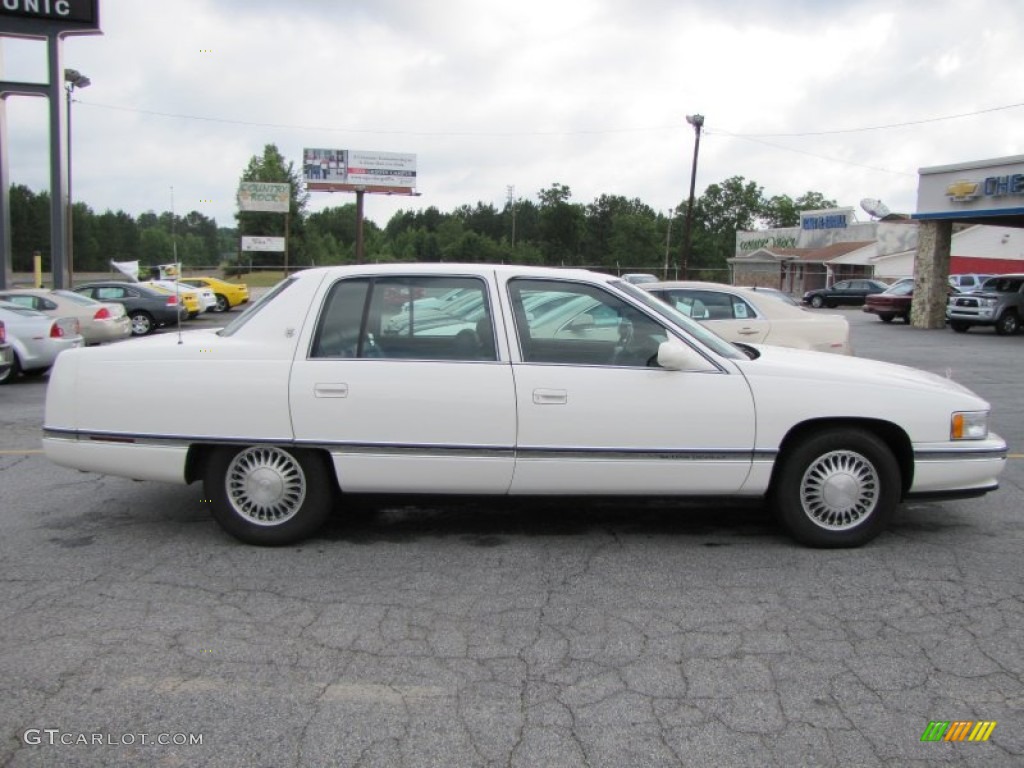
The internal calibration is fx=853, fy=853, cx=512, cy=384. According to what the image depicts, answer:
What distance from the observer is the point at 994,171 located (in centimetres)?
2420

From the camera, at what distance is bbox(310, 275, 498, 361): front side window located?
4.82m

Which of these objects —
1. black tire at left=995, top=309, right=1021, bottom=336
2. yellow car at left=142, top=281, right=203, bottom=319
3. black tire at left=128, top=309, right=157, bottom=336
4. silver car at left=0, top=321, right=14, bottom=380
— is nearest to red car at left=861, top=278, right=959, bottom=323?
black tire at left=995, top=309, right=1021, bottom=336

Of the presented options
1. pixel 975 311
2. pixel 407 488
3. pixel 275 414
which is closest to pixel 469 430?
pixel 407 488

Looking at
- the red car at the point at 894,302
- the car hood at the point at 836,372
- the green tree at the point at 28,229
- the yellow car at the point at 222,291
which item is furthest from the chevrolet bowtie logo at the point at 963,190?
the green tree at the point at 28,229

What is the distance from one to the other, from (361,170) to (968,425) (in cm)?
5812

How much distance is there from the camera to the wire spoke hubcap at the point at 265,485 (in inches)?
190

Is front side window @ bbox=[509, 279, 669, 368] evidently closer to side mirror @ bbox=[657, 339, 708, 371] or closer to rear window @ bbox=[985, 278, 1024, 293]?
side mirror @ bbox=[657, 339, 708, 371]

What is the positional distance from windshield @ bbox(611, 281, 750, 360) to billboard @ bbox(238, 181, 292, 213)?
5514 centimetres

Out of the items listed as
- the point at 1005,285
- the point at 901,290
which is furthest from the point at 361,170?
the point at 1005,285

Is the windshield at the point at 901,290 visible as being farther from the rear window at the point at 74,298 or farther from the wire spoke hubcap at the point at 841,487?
the wire spoke hubcap at the point at 841,487

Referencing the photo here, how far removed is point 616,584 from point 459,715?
1.45 metres

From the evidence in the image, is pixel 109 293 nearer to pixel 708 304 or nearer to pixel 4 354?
pixel 4 354

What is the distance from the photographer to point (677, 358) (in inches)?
182

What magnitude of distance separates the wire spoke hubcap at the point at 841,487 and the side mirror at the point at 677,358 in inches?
34.3
